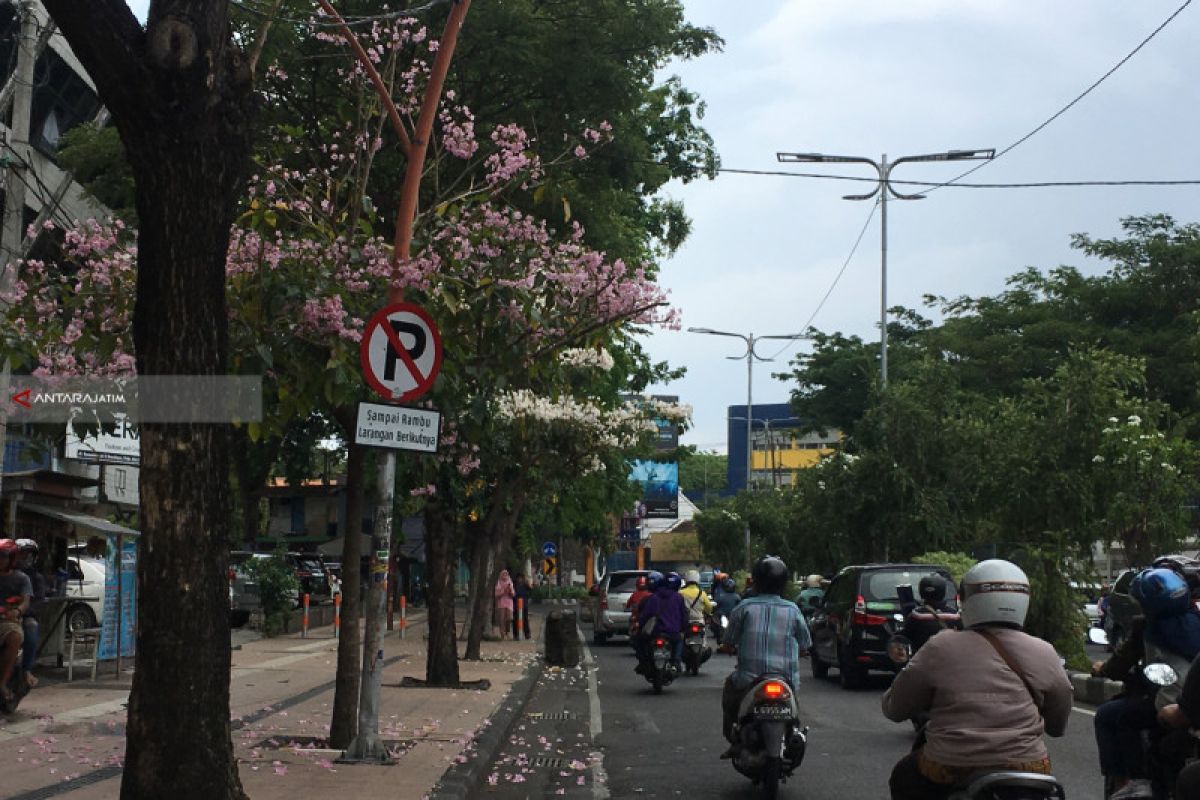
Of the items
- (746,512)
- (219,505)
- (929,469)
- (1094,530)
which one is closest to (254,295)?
(219,505)

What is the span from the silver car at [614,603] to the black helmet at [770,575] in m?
24.2

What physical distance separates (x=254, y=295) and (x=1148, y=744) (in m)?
7.39

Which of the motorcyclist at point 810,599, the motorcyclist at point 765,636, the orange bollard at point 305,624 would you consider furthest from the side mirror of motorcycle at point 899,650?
the orange bollard at point 305,624

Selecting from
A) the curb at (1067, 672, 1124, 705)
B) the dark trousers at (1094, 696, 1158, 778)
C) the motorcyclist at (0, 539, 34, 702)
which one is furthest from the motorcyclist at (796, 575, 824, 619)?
the dark trousers at (1094, 696, 1158, 778)

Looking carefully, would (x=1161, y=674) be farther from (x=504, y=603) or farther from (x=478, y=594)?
(x=504, y=603)

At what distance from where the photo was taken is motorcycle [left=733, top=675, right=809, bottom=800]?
986 centimetres

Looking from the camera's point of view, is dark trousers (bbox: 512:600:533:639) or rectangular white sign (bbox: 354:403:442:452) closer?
rectangular white sign (bbox: 354:403:442:452)

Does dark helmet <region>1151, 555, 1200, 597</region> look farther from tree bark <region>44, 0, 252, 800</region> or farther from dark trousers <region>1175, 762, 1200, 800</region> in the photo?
tree bark <region>44, 0, 252, 800</region>

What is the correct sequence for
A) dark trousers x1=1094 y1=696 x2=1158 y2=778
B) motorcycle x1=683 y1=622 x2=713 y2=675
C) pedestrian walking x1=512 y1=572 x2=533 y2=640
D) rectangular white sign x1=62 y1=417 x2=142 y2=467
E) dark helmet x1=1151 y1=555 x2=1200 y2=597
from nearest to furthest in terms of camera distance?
dark trousers x1=1094 y1=696 x2=1158 y2=778
dark helmet x1=1151 y1=555 x2=1200 y2=597
rectangular white sign x1=62 y1=417 x2=142 y2=467
motorcycle x1=683 y1=622 x2=713 y2=675
pedestrian walking x1=512 y1=572 x2=533 y2=640

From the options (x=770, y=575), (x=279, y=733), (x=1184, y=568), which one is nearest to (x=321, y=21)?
(x=279, y=733)

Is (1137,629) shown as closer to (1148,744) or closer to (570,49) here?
(1148,744)

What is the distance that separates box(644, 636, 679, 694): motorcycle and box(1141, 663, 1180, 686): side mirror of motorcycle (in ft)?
45.1

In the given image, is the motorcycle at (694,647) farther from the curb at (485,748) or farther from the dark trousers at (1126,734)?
the dark trousers at (1126,734)

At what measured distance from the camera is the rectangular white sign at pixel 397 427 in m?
10.7
